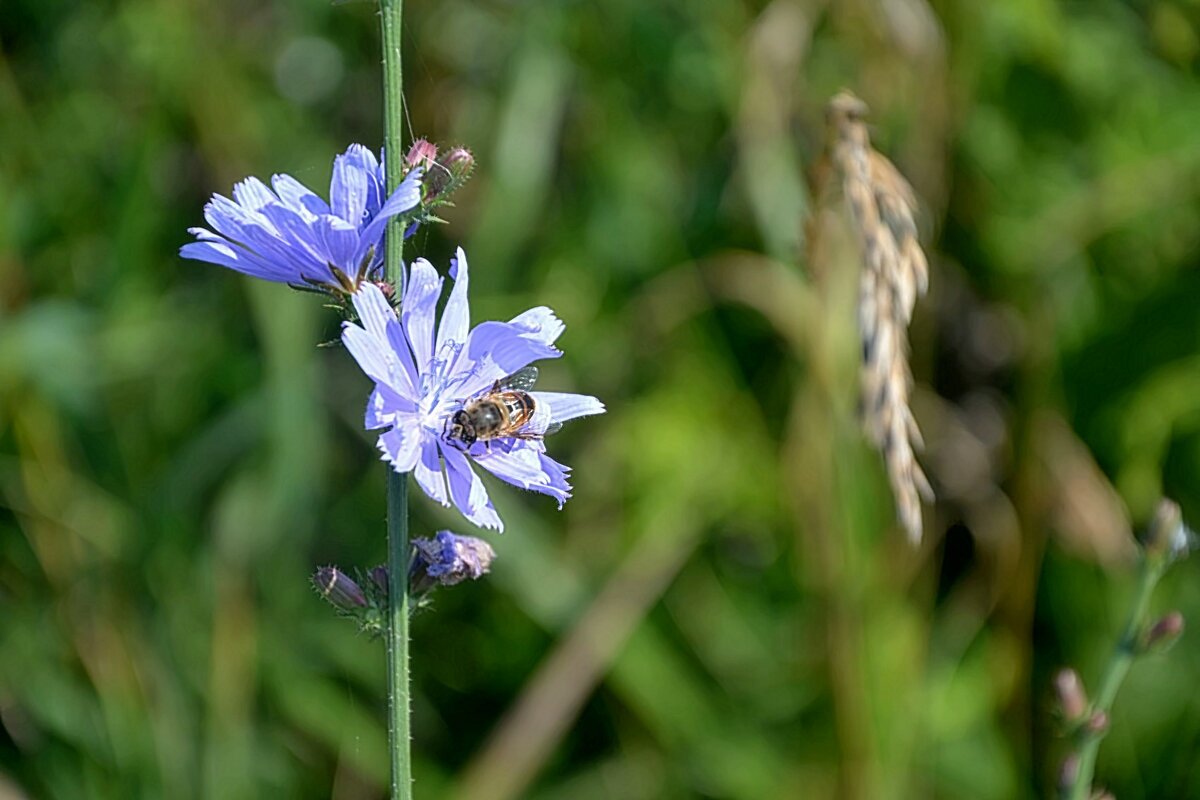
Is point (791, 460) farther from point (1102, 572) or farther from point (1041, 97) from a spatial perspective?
point (1041, 97)

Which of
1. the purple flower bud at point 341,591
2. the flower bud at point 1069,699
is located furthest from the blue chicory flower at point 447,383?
the flower bud at point 1069,699

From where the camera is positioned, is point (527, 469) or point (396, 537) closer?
point (396, 537)

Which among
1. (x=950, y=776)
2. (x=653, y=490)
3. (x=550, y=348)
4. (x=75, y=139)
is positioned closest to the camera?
(x=550, y=348)

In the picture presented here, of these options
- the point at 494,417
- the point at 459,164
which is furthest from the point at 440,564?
the point at 459,164

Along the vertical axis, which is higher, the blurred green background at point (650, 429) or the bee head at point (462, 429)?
the bee head at point (462, 429)

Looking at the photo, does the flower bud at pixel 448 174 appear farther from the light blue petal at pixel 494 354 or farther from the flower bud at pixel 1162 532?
the flower bud at pixel 1162 532

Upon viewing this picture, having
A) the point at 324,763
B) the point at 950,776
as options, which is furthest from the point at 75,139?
the point at 950,776

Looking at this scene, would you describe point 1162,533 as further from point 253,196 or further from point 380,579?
point 253,196
